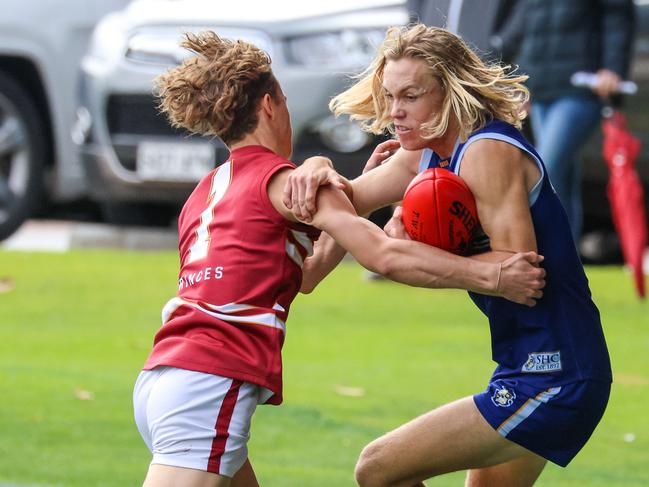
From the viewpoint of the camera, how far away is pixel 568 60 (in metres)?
8.94

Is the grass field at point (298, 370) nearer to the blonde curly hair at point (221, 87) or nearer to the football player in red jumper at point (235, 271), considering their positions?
the football player in red jumper at point (235, 271)

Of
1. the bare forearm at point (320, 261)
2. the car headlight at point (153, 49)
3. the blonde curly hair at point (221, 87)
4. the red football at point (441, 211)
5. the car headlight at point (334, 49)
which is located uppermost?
the blonde curly hair at point (221, 87)

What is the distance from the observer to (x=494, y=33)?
30.8 ft

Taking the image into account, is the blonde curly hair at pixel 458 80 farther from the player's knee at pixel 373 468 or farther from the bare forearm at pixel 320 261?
the player's knee at pixel 373 468

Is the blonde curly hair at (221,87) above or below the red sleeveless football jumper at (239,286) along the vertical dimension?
above

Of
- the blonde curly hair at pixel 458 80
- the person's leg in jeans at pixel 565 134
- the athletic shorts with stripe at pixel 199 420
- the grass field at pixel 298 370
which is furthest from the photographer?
the person's leg in jeans at pixel 565 134

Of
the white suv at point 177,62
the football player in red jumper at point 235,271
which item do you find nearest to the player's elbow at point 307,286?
the football player in red jumper at point 235,271

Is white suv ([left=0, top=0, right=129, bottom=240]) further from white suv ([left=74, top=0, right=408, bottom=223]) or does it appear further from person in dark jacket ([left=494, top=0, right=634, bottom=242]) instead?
person in dark jacket ([left=494, top=0, right=634, bottom=242])

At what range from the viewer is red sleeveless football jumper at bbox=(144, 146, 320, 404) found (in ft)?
12.8

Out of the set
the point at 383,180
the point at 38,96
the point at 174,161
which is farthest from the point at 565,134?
the point at 383,180

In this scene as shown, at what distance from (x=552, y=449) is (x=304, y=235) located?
0.83m

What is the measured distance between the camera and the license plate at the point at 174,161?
9.90 metres

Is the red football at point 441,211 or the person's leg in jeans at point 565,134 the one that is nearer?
the red football at point 441,211

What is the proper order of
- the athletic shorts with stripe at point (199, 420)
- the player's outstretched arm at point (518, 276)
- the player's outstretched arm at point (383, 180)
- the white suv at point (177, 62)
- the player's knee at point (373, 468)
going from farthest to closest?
1. the white suv at point (177, 62)
2. the player's outstretched arm at point (383, 180)
3. the player's knee at point (373, 468)
4. the player's outstretched arm at point (518, 276)
5. the athletic shorts with stripe at point (199, 420)
